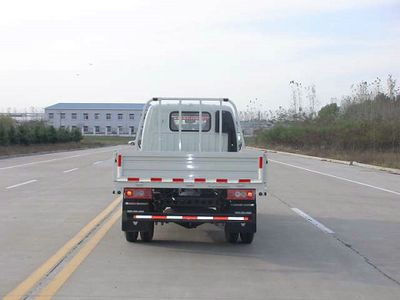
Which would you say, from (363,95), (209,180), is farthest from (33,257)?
(363,95)

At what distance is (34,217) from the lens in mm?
11859

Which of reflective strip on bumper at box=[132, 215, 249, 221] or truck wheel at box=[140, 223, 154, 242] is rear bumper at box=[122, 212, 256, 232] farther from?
truck wheel at box=[140, 223, 154, 242]

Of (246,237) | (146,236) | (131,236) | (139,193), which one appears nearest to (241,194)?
(246,237)

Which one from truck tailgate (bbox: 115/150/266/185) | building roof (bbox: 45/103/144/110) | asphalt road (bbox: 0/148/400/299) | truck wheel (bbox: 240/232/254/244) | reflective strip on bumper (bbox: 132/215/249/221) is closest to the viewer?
asphalt road (bbox: 0/148/400/299)

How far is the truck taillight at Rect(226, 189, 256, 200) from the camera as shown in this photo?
8.41m

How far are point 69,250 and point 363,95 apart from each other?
207 feet

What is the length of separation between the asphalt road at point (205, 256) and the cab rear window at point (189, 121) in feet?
6.42

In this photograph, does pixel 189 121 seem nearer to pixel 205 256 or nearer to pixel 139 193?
pixel 139 193

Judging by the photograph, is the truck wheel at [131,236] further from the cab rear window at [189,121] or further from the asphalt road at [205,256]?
the cab rear window at [189,121]

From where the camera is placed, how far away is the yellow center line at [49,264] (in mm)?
6179

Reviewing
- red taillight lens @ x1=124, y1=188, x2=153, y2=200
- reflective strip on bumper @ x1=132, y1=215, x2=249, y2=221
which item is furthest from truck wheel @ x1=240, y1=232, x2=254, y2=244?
red taillight lens @ x1=124, y1=188, x2=153, y2=200

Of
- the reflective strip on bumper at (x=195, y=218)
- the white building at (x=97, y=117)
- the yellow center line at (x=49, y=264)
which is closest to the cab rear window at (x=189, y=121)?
the yellow center line at (x=49, y=264)

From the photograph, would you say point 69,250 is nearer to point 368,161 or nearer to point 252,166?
point 252,166

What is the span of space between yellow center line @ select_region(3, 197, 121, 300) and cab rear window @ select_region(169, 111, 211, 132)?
2.41 m
